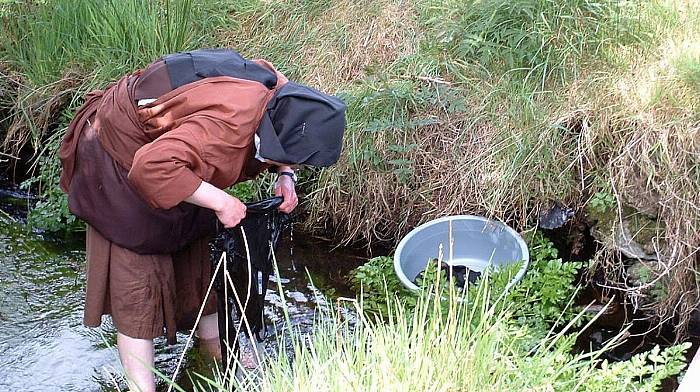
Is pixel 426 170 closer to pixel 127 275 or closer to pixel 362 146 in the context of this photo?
pixel 362 146

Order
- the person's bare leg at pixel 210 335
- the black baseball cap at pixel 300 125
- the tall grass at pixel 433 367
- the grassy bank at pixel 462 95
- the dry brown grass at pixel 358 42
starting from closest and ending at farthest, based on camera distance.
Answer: the tall grass at pixel 433 367
the black baseball cap at pixel 300 125
the person's bare leg at pixel 210 335
the grassy bank at pixel 462 95
the dry brown grass at pixel 358 42

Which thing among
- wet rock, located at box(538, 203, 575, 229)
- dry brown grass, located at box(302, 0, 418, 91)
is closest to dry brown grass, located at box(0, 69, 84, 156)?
dry brown grass, located at box(302, 0, 418, 91)

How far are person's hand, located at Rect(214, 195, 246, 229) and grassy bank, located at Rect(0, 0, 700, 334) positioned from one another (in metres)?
1.57

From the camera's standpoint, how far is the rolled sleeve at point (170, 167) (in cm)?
252

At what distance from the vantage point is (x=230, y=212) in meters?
2.75

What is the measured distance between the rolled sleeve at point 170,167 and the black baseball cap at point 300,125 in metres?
0.23

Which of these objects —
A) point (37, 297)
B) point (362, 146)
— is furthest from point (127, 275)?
point (362, 146)

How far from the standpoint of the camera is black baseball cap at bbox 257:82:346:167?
270 cm

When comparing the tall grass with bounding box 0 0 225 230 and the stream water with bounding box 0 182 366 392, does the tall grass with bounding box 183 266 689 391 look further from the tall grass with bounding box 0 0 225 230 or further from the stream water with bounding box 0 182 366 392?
the tall grass with bounding box 0 0 225 230

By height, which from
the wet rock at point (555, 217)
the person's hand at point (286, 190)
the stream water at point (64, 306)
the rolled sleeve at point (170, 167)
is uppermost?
the rolled sleeve at point (170, 167)

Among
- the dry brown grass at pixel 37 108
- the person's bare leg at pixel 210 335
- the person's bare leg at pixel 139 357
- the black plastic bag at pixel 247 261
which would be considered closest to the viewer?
the black plastic bag at pixel 247 261

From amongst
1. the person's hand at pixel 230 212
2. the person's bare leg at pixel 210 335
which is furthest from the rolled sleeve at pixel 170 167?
the person's bare leg at pixel 210 335

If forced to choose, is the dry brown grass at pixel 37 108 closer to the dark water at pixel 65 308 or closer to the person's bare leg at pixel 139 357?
the dark water at pixel 65 308

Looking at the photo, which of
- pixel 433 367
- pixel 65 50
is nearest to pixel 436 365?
pixel 433 367
